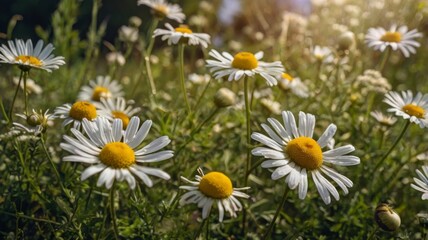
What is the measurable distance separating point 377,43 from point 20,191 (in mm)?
2059

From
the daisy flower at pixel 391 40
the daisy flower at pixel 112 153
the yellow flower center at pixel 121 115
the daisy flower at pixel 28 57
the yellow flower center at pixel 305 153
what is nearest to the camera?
the daisy flower at pixel 112 153

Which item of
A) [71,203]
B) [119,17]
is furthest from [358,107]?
[119,17]

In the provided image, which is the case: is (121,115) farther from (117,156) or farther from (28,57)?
(117,156)

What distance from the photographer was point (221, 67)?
2375 millimetres

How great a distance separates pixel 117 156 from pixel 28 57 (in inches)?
33.5

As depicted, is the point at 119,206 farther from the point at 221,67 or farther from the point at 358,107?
the point at 358,107

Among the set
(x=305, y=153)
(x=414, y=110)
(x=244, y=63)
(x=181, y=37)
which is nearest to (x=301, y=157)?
(x=305, y=153)

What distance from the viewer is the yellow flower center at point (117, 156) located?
1.70 meters

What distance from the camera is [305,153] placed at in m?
1.92

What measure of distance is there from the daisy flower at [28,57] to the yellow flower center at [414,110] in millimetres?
1613

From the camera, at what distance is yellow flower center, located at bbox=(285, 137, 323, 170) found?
1.91m

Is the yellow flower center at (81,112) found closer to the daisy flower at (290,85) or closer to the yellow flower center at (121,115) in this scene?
the yellow flower center at (121,115)

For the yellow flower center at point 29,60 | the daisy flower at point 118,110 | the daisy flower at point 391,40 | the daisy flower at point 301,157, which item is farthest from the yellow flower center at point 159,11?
the daisy flower at point 301,157

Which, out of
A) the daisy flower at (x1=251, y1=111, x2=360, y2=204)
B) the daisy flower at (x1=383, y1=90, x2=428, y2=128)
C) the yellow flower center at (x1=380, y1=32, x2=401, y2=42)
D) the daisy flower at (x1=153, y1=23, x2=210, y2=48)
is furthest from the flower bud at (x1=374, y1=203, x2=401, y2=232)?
the yellow flower center at (x1=380, y1=32, x2=401, y2=42)
